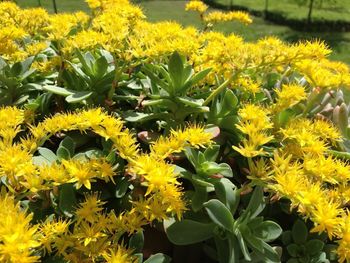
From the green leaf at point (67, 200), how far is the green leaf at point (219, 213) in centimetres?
30

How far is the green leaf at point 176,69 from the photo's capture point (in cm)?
133

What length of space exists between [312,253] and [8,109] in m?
0.87

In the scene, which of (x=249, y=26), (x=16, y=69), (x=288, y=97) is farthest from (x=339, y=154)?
(x=249, y=26)

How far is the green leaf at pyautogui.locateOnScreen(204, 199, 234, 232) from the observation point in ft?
3.42

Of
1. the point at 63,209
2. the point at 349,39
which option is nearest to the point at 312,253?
the point at 63,209

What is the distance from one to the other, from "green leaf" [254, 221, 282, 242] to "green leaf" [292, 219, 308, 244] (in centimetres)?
16

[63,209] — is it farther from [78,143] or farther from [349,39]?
[349,39]

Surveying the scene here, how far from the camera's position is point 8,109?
47.3 inches

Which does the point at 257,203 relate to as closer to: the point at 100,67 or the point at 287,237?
the point at 287,237

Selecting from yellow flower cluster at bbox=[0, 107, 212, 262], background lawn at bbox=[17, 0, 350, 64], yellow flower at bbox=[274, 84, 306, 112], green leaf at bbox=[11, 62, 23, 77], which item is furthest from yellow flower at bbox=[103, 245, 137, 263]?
background lawn at bbox=[17, 0, 350, 64]

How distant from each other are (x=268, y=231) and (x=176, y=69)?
20.8 inches

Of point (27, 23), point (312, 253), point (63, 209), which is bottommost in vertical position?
point (312, 253)

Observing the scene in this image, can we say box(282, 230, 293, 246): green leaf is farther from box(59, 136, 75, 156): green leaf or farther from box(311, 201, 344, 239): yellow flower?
box(59, 136, 75, 156): green leaf

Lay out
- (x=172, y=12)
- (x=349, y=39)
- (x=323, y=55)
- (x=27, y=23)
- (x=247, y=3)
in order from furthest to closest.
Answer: (x=247, y=3) → (x=172, y=12) → (x=349, y=39) → (x=27, y=23) → (x=323, y=55)
